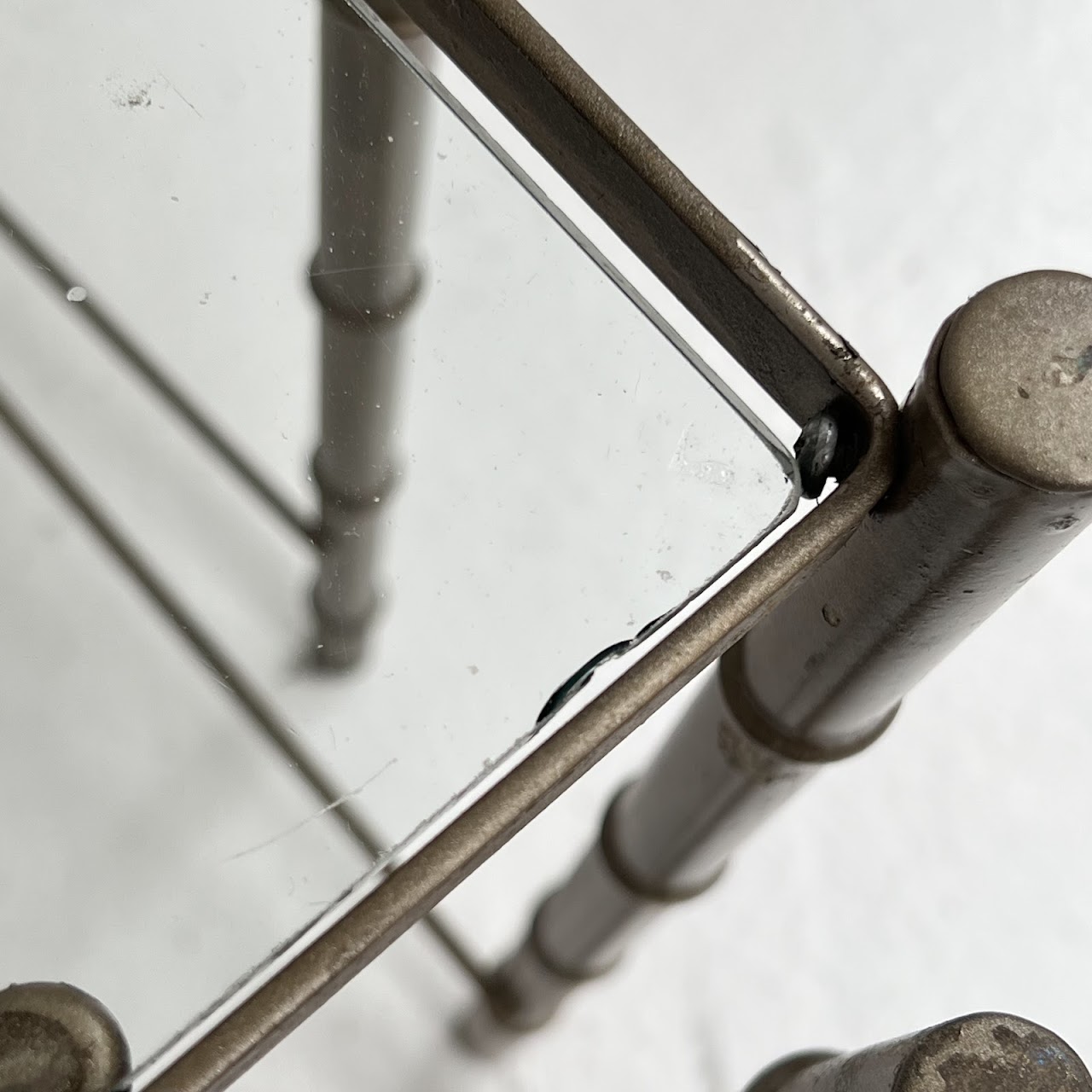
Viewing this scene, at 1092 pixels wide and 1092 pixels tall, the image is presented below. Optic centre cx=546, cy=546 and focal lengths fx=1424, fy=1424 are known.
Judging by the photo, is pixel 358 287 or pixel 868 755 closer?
pixel 358 287

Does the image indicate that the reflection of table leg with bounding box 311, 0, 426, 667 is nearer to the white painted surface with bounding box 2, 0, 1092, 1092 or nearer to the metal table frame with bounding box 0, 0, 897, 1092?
the metal table frame with bounding box 0, 0, 897, 1092

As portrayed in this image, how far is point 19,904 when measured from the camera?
0.24 m

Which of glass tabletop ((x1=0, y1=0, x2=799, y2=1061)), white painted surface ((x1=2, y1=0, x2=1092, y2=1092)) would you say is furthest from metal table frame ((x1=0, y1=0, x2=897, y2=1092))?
white painted surface ((x1=2, y1=0, x2=1092, y2=1092))

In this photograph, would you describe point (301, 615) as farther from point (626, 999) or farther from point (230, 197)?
point (626, 999)

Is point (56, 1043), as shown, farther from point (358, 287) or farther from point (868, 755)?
point (868, 755)

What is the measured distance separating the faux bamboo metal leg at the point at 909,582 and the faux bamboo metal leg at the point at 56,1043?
14 centimetres

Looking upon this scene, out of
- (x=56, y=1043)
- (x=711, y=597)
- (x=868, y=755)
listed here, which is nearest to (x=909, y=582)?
(x=711, y=597)

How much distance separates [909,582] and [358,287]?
12cm

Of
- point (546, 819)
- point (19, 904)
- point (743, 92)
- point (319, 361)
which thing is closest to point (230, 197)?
point (319, 361)

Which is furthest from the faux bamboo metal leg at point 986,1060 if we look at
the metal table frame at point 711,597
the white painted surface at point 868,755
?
the white painted surface at point 868,755

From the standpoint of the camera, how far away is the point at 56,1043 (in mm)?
184

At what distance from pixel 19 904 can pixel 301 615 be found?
2.8 inches

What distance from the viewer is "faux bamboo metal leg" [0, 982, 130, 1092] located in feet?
0.58

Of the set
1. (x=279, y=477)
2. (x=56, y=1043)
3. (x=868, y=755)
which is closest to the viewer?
(x=56, y=1043)
